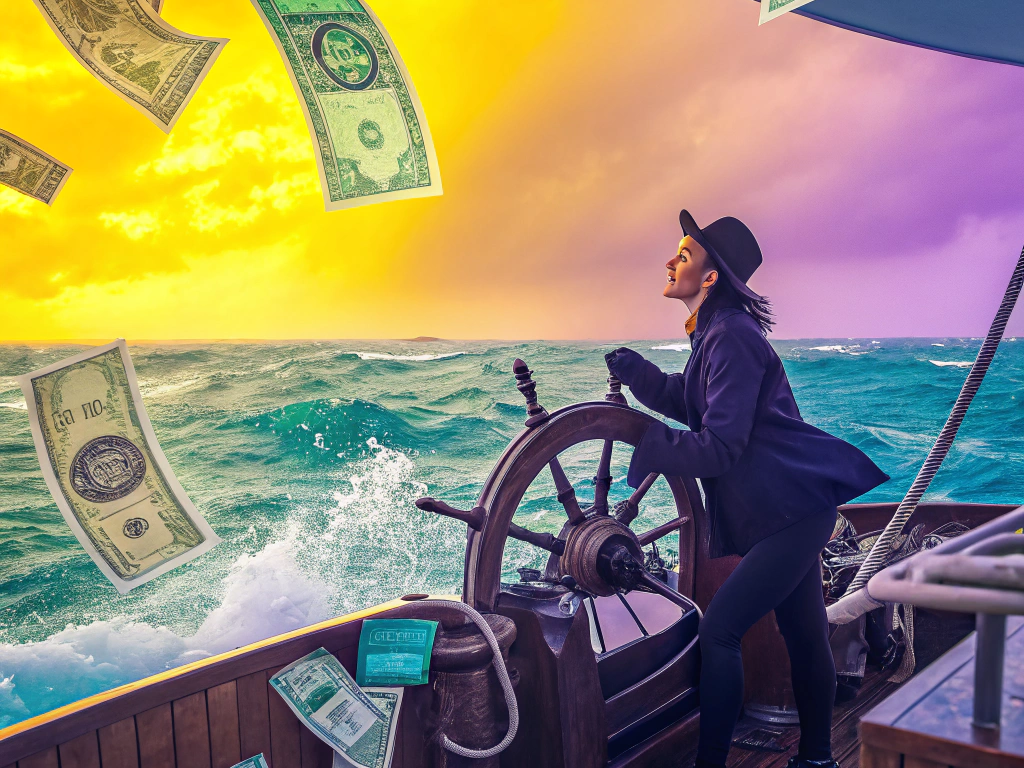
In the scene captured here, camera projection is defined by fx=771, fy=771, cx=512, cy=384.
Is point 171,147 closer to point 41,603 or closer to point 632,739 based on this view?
point 41,603

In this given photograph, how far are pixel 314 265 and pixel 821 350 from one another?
25.2 feet

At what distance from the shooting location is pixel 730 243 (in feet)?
5.60

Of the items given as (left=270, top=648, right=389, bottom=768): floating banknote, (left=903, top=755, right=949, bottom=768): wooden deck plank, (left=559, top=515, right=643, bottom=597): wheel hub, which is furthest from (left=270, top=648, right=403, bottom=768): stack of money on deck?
(left=903, top=755, right=949, bottom=768): wooden deck plank

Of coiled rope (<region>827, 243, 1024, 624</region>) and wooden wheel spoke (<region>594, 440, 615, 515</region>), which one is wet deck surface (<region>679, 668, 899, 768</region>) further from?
wooden wheel spoke (<region>594, 440, 615, 515</region>)

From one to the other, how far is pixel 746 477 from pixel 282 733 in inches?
40.2

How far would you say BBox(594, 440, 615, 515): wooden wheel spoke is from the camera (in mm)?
1813

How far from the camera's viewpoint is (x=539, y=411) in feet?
5.50

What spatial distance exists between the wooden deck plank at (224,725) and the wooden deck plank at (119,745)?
12cm

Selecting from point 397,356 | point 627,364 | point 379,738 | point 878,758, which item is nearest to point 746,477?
point 627,364

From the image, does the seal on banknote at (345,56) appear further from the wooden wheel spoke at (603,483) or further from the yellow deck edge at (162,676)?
the yellow deck edge at (162,676)

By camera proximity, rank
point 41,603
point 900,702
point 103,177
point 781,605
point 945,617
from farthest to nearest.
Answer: point 103,177
point 41,603
point 945,617
point 781,605
point 900,702

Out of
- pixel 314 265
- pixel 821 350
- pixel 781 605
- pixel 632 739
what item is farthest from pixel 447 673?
pixel 821 350

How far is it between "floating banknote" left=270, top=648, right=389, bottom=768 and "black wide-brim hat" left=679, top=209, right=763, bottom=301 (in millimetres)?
1131

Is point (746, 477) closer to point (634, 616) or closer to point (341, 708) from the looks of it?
point (634, 616)
